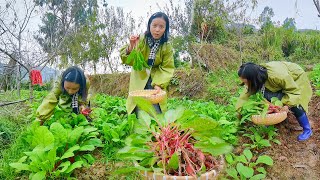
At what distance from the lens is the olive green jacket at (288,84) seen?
3902 millimetres

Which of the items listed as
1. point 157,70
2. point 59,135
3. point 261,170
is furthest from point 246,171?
point 59,135

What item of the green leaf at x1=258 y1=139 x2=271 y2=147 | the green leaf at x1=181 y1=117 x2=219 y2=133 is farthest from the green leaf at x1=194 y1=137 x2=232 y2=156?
the green leaf at x1=258 y1=139 x2=271 y2=147

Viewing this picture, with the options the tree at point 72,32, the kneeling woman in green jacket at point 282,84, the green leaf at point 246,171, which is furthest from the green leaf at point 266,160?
the tree at point 72,32

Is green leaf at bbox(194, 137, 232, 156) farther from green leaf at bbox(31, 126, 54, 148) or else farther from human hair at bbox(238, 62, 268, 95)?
human hair at bbox(238, 62, 268, 95)

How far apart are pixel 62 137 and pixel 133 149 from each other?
1.37 m

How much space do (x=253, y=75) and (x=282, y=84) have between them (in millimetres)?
426

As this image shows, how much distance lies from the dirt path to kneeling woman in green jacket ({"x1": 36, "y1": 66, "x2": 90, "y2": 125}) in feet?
7.40

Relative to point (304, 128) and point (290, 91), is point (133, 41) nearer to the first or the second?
point (290, 91)

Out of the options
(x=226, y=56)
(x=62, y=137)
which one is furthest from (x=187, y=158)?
(x=226, y=56)

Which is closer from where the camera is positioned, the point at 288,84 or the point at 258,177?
the point at 258,177

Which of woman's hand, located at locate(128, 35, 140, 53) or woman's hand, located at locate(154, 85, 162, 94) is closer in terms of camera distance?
woman's hand, located at locate(154, 85, 162, 94)

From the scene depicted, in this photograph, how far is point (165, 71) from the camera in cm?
383

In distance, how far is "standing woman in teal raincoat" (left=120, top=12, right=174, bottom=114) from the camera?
3.55 m

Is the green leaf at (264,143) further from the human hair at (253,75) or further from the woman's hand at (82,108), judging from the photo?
the woman's hand at (82,108)
